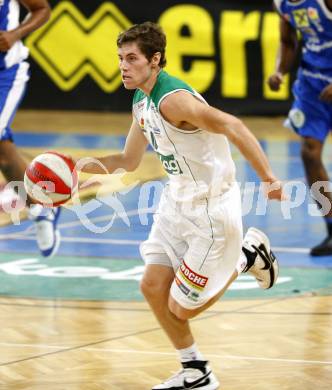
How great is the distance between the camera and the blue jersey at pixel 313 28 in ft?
28.0

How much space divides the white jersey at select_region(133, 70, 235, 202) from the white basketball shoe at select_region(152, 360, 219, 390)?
814mm

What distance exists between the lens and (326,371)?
18.9ft

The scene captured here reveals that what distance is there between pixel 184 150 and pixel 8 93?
307 centimetres

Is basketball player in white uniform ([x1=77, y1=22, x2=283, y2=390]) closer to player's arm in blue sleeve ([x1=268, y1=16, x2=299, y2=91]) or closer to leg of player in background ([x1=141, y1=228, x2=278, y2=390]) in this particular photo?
leg of player in background ([x1=141, y1=228, x2=278, y2=390])

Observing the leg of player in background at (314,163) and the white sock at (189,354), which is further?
the leg of player in background at (314,163)

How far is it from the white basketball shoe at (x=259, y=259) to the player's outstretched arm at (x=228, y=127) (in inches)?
49.4

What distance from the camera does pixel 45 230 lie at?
27.3ft

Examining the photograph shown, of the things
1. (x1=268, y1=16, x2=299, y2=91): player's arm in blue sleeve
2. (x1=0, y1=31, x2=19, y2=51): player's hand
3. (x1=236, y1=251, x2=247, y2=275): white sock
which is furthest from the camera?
(x1=268, y1=16, x2=299, y2=91): player's arm in blue sleeve

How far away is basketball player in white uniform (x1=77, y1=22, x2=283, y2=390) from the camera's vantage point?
17.9ft

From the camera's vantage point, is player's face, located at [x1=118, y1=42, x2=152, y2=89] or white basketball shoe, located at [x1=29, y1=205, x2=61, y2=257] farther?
white basketball shoe, located at [x1=29, y1=205, x2=61, y2=257]

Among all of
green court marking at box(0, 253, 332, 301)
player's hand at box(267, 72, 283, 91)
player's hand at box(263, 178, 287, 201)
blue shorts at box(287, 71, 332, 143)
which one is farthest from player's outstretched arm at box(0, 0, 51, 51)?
player's hand at box(263, 178, 287, 201)

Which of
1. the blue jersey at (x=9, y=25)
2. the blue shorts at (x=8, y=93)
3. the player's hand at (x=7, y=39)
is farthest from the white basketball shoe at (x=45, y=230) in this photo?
the player's hand at (x=7, y=39)

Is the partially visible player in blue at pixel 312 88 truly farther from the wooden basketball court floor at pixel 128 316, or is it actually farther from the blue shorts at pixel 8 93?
the blue shorts at pixel 8 93

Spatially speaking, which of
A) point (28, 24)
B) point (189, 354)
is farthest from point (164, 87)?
point (28, 24)
